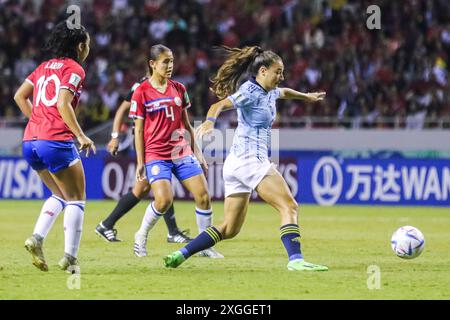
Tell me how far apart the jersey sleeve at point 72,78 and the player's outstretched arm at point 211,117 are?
1202 mm

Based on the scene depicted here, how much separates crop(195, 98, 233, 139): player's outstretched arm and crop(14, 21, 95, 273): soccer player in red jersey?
1074mm

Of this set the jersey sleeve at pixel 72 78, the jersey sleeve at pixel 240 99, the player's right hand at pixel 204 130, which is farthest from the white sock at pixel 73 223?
the jersey sleeve at pixel 240 99

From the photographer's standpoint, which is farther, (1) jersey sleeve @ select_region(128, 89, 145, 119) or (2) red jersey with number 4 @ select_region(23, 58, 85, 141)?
(1) jersey sleeve @ select_region(128, 89, 145, 119)

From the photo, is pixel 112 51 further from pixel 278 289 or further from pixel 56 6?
pixel 278 289

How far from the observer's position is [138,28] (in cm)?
2808

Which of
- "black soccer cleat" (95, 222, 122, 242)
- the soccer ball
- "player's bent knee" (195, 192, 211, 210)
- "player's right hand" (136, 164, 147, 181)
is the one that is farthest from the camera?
"black soccer cleat" (95, 222, 122, 242)

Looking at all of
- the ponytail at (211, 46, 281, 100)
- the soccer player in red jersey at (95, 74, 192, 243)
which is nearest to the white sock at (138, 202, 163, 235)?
the soccer player in red jersey at (95, 74, 192, 243)

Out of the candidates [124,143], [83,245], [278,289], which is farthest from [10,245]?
[124,143]

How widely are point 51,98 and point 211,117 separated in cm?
155

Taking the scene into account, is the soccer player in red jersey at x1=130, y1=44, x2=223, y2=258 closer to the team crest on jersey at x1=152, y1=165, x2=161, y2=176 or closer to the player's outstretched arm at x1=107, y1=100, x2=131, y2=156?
the team crest on jersey at x1=152, y1=165, x2=161, y2=176

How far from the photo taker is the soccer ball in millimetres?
10891

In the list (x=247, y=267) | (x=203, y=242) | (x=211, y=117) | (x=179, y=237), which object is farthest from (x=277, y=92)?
(x=179, y=237)

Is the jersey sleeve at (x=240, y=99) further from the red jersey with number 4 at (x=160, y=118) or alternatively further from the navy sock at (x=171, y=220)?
the navy sock at (x=171, y=220)

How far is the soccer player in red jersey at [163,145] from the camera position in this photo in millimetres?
11688
